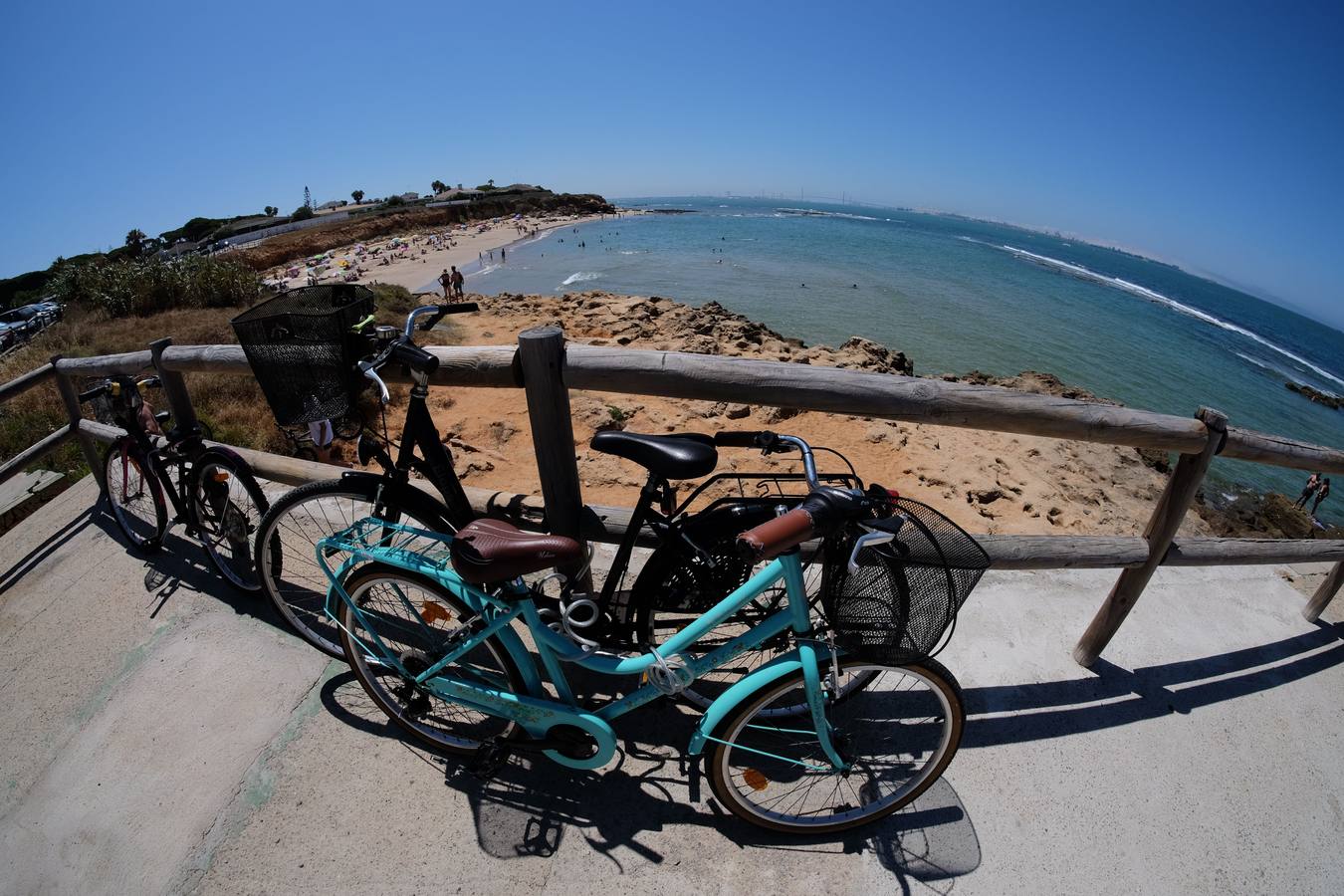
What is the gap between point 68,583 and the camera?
11.0ft

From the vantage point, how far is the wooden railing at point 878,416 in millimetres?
2256

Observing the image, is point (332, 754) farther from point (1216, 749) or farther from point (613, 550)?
point (1216, 749)

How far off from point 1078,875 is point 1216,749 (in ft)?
3.83

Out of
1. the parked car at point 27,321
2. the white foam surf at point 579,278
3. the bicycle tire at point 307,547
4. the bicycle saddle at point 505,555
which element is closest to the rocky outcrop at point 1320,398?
the white foam surf at point 579,278

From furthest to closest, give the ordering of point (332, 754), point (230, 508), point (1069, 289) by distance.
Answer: point (1069, 289), point (230, 508), point (332, 754)

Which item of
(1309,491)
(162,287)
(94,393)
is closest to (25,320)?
(162,287)

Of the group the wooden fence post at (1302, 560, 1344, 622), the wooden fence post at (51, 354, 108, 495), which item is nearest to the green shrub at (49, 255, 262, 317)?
the wooden fence post at (51, 354, 108, 495)

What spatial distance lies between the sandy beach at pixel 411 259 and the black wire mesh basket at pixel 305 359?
20977mm

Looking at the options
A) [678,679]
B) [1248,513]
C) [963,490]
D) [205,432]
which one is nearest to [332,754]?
[678,679]

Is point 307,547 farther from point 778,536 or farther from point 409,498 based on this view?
point 778,536

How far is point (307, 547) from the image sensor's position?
344 cm

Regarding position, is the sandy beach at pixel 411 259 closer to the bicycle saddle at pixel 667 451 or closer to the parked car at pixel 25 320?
the parked car at pixel 25 320

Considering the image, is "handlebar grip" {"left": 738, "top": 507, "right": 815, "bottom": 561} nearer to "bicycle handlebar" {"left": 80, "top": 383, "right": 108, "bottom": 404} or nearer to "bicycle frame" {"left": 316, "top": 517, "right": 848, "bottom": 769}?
"bicycle frame" {"left": 316, "top": 517, "right": 848, "bottom": 769}

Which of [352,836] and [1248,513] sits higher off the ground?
[352,836]
